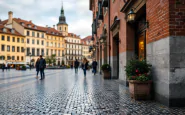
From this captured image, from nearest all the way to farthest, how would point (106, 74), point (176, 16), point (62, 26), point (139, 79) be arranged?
point (176, 16) → point (139, 79) → point (106, 74) → point (62, 26)

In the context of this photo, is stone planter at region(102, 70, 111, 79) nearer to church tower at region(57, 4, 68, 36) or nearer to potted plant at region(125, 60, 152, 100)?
Answer: potted plant at region(125, 60, 152, 100)

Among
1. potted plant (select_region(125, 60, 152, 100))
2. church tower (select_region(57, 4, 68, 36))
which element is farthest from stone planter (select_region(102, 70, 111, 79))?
church tower (select_region(57, 4, 68, 36))

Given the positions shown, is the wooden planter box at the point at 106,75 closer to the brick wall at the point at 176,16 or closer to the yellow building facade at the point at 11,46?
the brick wall at the point at 176,16

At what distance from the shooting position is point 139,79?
619 centimetres

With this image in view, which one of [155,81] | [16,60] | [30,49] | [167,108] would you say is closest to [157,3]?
[155,81]

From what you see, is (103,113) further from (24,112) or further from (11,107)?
(11,107)

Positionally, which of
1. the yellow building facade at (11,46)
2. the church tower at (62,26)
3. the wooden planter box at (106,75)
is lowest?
the wooden planter box at (106,75)

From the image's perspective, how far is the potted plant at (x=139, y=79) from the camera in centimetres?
620

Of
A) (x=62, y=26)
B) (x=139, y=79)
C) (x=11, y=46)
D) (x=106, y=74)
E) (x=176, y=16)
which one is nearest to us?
(x=176, y=16)

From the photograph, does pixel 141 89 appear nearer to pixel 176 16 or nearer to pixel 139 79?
pixel 139 79

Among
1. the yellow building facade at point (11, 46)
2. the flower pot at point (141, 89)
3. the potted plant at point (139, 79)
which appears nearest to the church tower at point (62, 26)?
the yellow building facade at point (11, 46)

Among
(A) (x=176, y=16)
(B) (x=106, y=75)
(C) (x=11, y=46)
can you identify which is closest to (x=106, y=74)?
(B) (x=106, y=75)

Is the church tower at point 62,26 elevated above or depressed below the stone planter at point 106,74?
above

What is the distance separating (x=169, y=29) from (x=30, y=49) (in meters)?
78.3
